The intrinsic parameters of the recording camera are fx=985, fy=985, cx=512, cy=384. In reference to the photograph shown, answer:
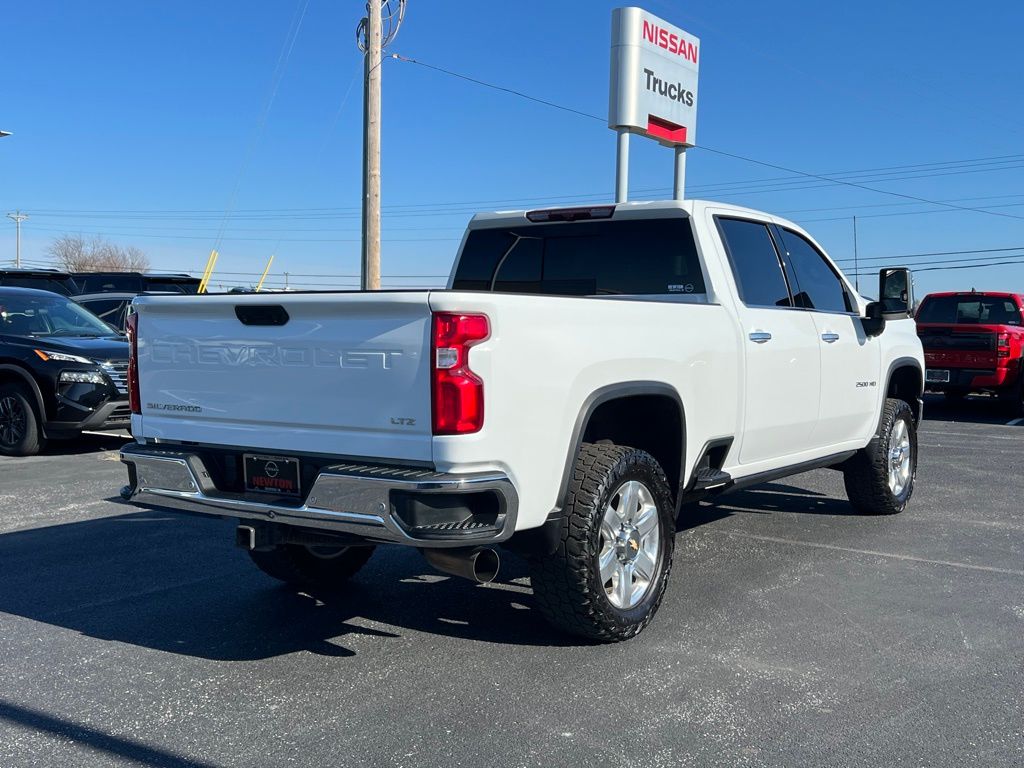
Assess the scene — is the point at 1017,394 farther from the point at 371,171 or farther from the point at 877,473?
the point at 371,171

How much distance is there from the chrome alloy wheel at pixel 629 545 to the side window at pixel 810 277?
2160mm

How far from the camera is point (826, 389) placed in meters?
6.15

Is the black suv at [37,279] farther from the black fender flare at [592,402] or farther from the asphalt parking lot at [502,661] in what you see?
the black fender flare at [592,402]

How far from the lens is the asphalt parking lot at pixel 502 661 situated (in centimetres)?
339

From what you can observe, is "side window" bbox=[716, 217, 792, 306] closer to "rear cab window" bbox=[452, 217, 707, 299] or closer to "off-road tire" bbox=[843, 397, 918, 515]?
"rear cab window" bbox=[452, 217, 707, 299]

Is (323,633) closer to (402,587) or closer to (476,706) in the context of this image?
(402,587)

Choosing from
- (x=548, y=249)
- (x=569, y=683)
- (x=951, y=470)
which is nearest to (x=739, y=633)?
(x=569, y=683)

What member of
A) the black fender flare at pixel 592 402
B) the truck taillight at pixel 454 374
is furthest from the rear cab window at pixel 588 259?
the truck taillight at pixel 454 374

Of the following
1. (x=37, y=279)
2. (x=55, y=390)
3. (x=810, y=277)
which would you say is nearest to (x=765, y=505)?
(x=810, y=277)

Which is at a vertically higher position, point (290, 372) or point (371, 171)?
point (371, 171)

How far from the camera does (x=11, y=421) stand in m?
10.1

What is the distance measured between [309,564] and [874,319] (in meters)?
4.06

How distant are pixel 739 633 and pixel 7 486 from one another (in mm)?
6472

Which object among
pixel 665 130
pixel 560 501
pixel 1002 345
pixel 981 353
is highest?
pixel 665 130
